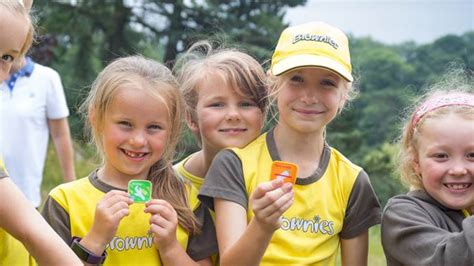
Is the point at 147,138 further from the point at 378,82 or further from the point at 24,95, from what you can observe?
the point at 378,82

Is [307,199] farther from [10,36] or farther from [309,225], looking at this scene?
[10,36]

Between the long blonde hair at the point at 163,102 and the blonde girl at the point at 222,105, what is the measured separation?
0.61 feet

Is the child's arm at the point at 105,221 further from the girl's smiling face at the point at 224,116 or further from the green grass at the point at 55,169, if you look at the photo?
the green grass at the point at 55,169

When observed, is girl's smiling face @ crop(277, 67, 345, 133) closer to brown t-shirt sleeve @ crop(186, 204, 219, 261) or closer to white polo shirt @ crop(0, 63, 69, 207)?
brown t-shirt sleeve @ crop(186, 204, 219, 261)

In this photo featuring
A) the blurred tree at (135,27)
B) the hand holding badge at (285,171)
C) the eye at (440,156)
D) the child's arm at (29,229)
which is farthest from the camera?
the blurred tree at (135,27)

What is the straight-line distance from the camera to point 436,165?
269 centimetres

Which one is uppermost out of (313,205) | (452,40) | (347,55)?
(452,40)

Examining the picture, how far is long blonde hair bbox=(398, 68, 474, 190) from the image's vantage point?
2783 mm

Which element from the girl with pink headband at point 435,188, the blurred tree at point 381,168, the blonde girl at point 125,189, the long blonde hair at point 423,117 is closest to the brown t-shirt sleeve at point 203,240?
the blonde girl at point 125,189

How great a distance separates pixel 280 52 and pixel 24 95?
2.52 m

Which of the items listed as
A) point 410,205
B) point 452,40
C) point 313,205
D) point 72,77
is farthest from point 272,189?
point 72,77

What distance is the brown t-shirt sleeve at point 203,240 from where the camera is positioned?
2.81 metres

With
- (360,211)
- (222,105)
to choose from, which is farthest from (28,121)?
(360,211)

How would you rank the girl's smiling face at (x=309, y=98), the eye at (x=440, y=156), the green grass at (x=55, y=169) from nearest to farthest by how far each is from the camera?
the eye at (x=440, y=156) < the girl's smiling face at (x=309, y=98) < the green grass at (x=55, y=169)
